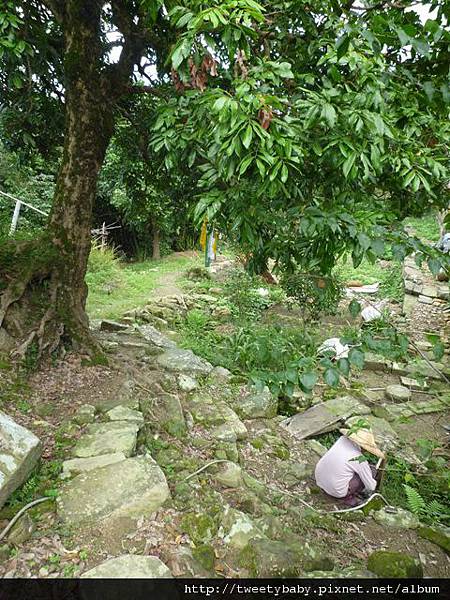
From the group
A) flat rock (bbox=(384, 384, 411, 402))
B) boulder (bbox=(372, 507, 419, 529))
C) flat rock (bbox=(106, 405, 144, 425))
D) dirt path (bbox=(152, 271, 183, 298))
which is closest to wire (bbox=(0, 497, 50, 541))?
flat rock (bbox=(106, 405, 144, 425))

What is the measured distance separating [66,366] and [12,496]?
152cm

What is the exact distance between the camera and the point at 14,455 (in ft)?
7.27

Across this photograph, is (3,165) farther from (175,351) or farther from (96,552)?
(96,552)

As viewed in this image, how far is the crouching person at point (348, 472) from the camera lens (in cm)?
323

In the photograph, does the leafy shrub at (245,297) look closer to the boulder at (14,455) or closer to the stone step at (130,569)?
the boulder at (14,455)

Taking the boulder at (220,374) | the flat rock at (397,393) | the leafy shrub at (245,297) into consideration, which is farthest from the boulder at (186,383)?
the leafy shrub at (245,297)

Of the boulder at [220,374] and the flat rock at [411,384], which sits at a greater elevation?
the boulder at [220,374]

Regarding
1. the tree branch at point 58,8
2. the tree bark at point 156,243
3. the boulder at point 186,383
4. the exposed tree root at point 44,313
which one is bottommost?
the boulder at point 186,383

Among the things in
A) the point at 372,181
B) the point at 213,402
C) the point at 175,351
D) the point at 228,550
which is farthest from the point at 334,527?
the point at 175,351

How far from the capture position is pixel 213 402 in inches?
162

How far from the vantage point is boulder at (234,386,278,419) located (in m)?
4.28

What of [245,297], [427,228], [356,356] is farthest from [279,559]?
[427,228]

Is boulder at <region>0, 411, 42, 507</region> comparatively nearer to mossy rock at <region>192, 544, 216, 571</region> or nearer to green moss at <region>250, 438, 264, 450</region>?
mossy rock at <region>192, 544, 216, 571</region>

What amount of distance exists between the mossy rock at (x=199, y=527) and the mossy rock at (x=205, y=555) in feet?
0.20
